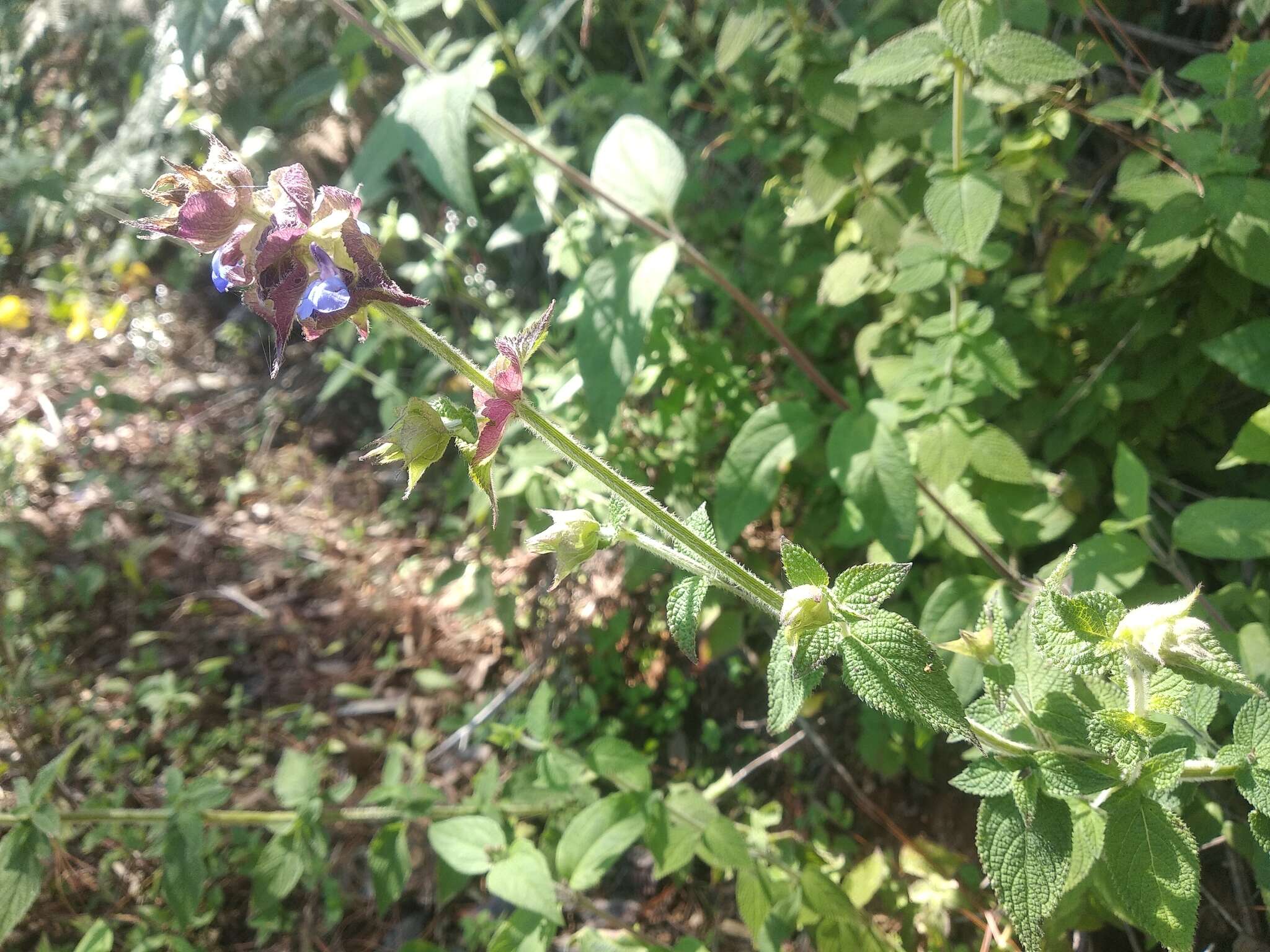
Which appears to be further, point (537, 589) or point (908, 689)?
point (537, 589)

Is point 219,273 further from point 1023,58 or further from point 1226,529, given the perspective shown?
point 1226,529

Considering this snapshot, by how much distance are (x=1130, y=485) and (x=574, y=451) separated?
129cm

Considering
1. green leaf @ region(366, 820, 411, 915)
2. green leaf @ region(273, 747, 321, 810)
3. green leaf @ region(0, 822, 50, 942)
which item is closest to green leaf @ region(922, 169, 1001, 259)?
green leaf @ region(366, 820, 411, 915)

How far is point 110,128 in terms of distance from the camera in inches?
195

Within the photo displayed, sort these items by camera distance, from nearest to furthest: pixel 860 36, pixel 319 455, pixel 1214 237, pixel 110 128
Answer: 1. pixel 1214 237
2. pixel 860 36
3. pixel 319 455
4. pixel 110 128

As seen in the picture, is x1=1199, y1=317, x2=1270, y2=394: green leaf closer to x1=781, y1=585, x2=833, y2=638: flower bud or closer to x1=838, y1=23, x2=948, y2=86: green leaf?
x1=838, y1=23, x2=948, y2=86: green leaf

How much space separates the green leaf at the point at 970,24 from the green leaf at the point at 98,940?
2.66 metres

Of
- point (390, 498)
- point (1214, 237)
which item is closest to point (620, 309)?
point (1214, 237)

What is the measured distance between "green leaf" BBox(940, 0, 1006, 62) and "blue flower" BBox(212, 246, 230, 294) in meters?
1.30

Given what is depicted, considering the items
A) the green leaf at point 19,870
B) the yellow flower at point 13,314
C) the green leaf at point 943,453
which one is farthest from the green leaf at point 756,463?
the yellow flower at point 13,314

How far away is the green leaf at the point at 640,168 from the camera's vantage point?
6.72 feet

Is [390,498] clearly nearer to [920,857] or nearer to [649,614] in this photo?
[649,614]

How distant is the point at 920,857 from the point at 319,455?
313cm

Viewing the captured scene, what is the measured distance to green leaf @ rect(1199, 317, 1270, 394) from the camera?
5.32 ft
